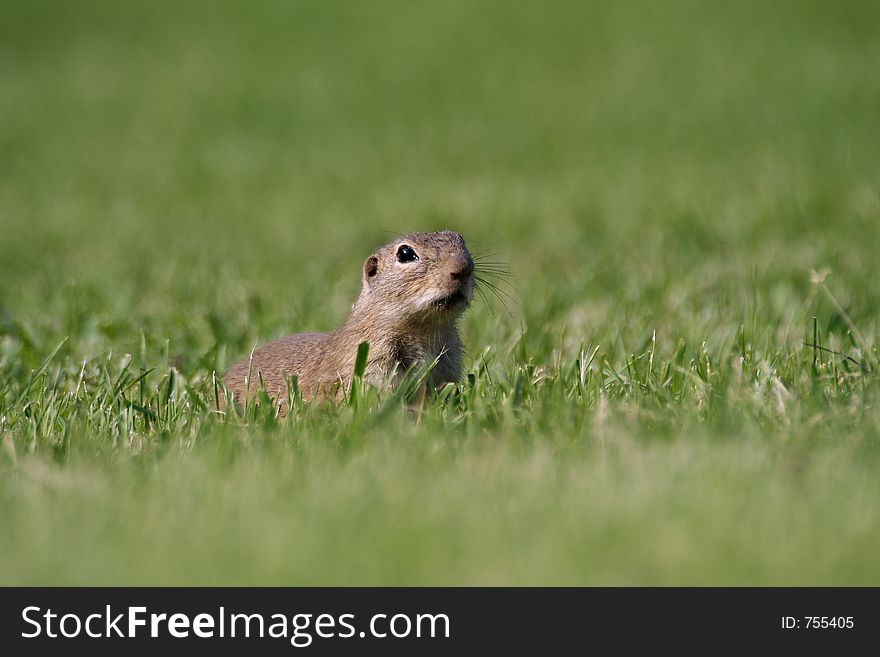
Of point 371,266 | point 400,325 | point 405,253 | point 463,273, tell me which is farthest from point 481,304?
point 463,273

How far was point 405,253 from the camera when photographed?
4.95 meters

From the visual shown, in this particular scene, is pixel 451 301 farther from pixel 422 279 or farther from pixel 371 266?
pixel 371 266

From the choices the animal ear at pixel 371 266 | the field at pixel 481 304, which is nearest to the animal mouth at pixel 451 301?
the field at pixel 481 304

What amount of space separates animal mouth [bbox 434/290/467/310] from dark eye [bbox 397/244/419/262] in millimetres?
330

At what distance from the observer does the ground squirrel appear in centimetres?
467

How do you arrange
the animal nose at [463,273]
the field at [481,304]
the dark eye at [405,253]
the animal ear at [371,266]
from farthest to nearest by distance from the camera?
the animal ear at [371,266]
the dark eye at [405,253]
the animal nose at [463,273]
the field at [481,304]

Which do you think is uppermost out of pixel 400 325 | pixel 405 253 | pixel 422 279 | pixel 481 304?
pixel 481 304

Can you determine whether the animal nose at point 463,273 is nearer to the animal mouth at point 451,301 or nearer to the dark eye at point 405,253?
the animal mouth at point 451,301

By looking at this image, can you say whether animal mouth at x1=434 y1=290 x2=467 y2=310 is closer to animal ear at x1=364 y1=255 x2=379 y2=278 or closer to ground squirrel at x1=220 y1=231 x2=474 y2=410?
ground squirrel at x1=220 y1=231 x2=474 y2=410

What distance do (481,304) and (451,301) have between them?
7.01ft

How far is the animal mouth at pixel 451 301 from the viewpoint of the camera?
4.65 meters
